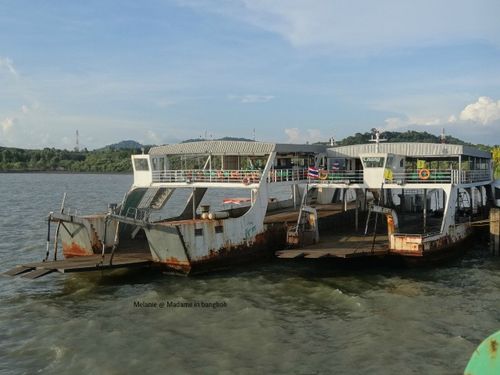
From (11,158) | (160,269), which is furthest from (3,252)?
(11,158)

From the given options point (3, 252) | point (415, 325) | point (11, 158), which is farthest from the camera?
point (11, 158)

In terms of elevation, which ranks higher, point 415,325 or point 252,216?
point 252,216

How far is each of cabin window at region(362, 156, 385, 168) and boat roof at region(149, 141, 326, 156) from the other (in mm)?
3751

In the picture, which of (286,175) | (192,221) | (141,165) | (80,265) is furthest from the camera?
(286,175)

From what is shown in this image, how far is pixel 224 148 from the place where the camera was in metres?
25.0

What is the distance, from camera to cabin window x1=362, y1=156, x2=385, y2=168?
25.4 meters

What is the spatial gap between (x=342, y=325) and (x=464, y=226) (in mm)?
13432

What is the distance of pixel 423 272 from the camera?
22.3 metres

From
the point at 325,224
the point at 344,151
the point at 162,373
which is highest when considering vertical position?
the point at 344,151

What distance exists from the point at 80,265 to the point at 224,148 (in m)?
9.37

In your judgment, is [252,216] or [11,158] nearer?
[252,216]

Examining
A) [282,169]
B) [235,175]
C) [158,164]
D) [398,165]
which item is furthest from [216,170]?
[398,165]

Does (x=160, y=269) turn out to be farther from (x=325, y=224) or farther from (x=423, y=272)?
(x=423, y=272)

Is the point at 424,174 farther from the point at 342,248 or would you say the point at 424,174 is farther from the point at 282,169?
the point at 282,169
